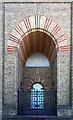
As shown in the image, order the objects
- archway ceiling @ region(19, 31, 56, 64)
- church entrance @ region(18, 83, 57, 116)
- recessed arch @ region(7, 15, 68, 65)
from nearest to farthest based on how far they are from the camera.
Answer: recessed arch @ region(7, 15, 68, 65)
church entrance @ region(18, 83, 57, 116)
archway ceiling @ region(19, 31, 56, 64)

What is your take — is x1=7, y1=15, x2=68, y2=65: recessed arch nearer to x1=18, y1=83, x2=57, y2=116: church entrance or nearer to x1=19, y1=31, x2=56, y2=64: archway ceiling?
x1=19, y1=31, x2=56, y2=64: archway ceiling

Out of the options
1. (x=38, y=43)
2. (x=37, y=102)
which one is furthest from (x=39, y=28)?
(x=37, y=102)

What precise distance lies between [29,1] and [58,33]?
7.33 ft

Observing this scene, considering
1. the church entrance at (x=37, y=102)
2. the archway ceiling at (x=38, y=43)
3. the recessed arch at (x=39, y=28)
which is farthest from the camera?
the archway ceiling at (x=38, y=43)

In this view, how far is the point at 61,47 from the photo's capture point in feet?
26.7

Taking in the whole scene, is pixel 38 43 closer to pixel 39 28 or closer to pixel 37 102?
pixel 39 28

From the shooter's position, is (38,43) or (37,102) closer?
(37,102)

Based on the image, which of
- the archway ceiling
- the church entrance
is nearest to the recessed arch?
the archway ceiling

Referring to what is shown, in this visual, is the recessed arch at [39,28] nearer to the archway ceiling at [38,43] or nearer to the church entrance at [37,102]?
the archway ceiling at [38,43]

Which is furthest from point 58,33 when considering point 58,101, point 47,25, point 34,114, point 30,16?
point 34,114

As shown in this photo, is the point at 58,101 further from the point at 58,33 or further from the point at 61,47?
the point at 58,33

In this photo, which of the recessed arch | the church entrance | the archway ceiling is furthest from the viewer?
the archway ceiling

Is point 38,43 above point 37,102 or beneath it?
above

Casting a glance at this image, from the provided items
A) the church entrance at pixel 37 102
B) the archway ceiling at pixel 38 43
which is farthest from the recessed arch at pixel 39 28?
the church entrance at pixel 37 102
